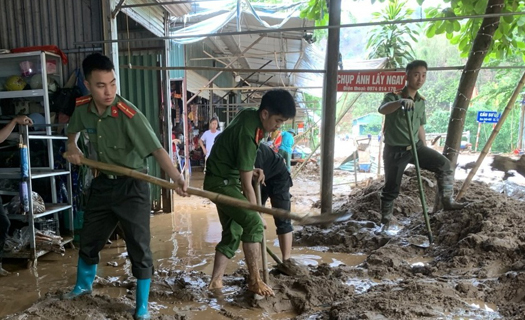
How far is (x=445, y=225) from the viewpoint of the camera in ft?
13.9

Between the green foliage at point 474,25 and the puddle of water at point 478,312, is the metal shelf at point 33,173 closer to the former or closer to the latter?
the puddle of water at point 478,312

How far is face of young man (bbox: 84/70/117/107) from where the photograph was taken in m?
2.34

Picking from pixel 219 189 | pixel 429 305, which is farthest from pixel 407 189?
pixel 219 189

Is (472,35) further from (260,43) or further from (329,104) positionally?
(260,43)

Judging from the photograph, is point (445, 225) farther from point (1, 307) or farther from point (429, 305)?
point (1, 307)

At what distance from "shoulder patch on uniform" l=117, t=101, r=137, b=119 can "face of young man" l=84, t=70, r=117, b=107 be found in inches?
2.6

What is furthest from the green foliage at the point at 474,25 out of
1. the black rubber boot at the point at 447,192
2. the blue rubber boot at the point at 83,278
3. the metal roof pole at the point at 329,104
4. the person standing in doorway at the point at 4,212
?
the person standing in doorway at the point at 4,212

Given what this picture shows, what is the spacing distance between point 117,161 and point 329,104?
3198mm

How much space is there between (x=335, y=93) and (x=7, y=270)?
14.6 feet

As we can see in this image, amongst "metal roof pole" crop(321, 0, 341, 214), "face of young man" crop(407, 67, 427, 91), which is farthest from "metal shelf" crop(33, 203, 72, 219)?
"face of young man" crop(407, 67, 427, 91)

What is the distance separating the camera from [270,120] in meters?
2.79

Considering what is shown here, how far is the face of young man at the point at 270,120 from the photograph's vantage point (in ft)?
9.07

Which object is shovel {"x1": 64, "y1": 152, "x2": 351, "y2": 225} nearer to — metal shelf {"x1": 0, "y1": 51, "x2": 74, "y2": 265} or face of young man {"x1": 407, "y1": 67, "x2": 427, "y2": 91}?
metal shelf {"x1": 0, "y1": 51, "x2": 74, "y2": 265}

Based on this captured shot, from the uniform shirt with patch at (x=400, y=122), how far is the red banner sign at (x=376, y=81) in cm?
36
